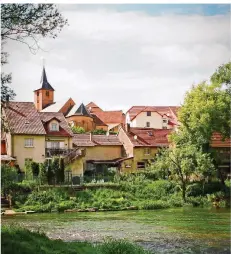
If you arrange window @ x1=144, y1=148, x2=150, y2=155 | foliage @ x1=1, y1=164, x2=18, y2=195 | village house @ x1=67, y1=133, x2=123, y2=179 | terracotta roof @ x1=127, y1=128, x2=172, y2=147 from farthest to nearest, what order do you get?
1. window @ x1=144, y1=148, x2=150, y2=155
2. terracotta roof @ x1=127, y1=128, x2=172, y2=147
3. village house @ x1=67, y1=133, x2=123, y2=179
4. foliage @ x1=1, y1=164, x2=18, y2=195

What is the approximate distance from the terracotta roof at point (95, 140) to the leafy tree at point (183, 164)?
873mm

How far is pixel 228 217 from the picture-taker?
32.7 ft

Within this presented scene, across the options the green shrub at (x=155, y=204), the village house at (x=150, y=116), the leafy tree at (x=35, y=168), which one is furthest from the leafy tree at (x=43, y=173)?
the green shrub at (x=155, y=204)

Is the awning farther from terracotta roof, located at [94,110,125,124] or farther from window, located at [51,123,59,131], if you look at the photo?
terracotta roof, located at [94,110,125,124]

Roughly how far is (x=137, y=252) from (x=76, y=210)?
212 inches

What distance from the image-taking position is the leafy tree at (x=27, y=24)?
5.65m

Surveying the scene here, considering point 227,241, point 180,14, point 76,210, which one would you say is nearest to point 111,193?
point 76,210

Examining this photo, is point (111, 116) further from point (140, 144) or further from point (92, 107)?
point (140, 144)

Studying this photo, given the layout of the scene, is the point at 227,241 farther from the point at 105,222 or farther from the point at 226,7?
the point at 226,7

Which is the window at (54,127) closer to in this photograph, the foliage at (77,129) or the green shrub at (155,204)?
the foliage at (77,129)

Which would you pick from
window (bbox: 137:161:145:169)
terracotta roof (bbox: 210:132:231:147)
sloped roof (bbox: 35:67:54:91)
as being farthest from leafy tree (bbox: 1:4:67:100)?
terracotta roof (bbox: 210:132:231:147)

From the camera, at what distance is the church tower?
20.0 ft

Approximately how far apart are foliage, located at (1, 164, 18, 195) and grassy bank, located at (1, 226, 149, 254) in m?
1.27

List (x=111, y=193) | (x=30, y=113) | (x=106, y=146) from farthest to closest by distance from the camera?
1. (x=111, y=193)
2. (x=106, y=146)
3. (x=30, y=113)
